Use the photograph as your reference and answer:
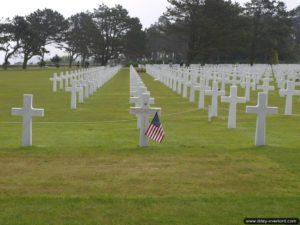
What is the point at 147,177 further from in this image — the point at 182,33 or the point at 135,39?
the point at 135,39

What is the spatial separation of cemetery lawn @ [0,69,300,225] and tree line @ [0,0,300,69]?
3774 centimetres

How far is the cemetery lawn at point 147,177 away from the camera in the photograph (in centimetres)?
539

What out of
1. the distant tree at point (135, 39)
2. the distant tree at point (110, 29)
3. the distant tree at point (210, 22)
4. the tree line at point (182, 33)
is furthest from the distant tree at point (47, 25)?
the distant tree at point (210, 22)

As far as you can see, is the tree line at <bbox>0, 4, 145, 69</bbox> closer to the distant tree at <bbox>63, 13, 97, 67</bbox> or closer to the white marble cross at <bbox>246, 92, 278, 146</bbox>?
the distant tree at <bbox>63, 13, 97, 67</bbox>

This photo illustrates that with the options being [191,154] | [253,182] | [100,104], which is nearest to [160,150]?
[191,154]

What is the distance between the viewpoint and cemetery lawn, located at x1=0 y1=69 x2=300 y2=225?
5.39 meters

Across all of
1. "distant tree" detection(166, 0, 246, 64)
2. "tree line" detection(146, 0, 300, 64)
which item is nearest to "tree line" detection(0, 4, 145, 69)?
"tree line" detection(146, 0, 300, 64)

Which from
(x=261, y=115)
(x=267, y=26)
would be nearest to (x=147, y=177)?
(x=261, y=115)

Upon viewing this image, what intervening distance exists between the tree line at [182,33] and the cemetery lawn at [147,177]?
37.7 m

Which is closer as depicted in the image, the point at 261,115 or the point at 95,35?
the point at 261,115

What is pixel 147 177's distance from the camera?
6.80 metres

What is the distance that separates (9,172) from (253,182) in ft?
9.90

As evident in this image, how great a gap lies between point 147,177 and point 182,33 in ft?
193

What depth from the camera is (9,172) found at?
278 inches
